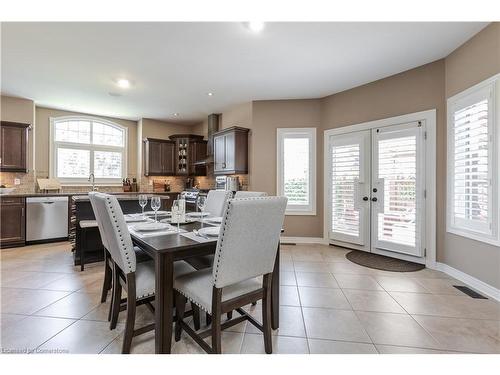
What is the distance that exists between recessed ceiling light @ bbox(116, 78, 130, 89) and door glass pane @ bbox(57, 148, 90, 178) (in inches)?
103

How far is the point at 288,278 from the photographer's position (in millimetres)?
2990

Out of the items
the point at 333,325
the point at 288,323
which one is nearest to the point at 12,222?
the point at 288,323

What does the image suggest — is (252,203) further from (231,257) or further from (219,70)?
(219,70)

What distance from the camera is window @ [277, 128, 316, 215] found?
4.72 meters

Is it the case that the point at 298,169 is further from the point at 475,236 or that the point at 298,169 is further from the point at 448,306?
the point at 448,306

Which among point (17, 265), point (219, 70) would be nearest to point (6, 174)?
point (17, 265)

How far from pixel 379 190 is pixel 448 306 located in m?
1.92

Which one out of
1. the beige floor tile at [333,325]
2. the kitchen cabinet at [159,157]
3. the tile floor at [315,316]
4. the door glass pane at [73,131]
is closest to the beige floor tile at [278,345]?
the tile floor at [315,316]

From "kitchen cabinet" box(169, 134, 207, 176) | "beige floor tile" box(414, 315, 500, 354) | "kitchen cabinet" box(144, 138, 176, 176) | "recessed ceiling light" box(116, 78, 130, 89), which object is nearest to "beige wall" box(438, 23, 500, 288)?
"beige floor tile" box(414, 315, 500, 354)

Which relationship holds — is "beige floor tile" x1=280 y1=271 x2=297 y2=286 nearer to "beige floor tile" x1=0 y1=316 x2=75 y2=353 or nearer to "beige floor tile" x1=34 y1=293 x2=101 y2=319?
"beige floor tile" x1=34 y1=293 x2=101 y2=319

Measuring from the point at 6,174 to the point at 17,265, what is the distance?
2466 millimetres

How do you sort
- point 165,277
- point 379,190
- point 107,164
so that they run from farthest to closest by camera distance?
point 107,164, point 379,190, point 165,277

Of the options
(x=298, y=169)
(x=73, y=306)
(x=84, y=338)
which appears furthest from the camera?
(x=298, y=169)
